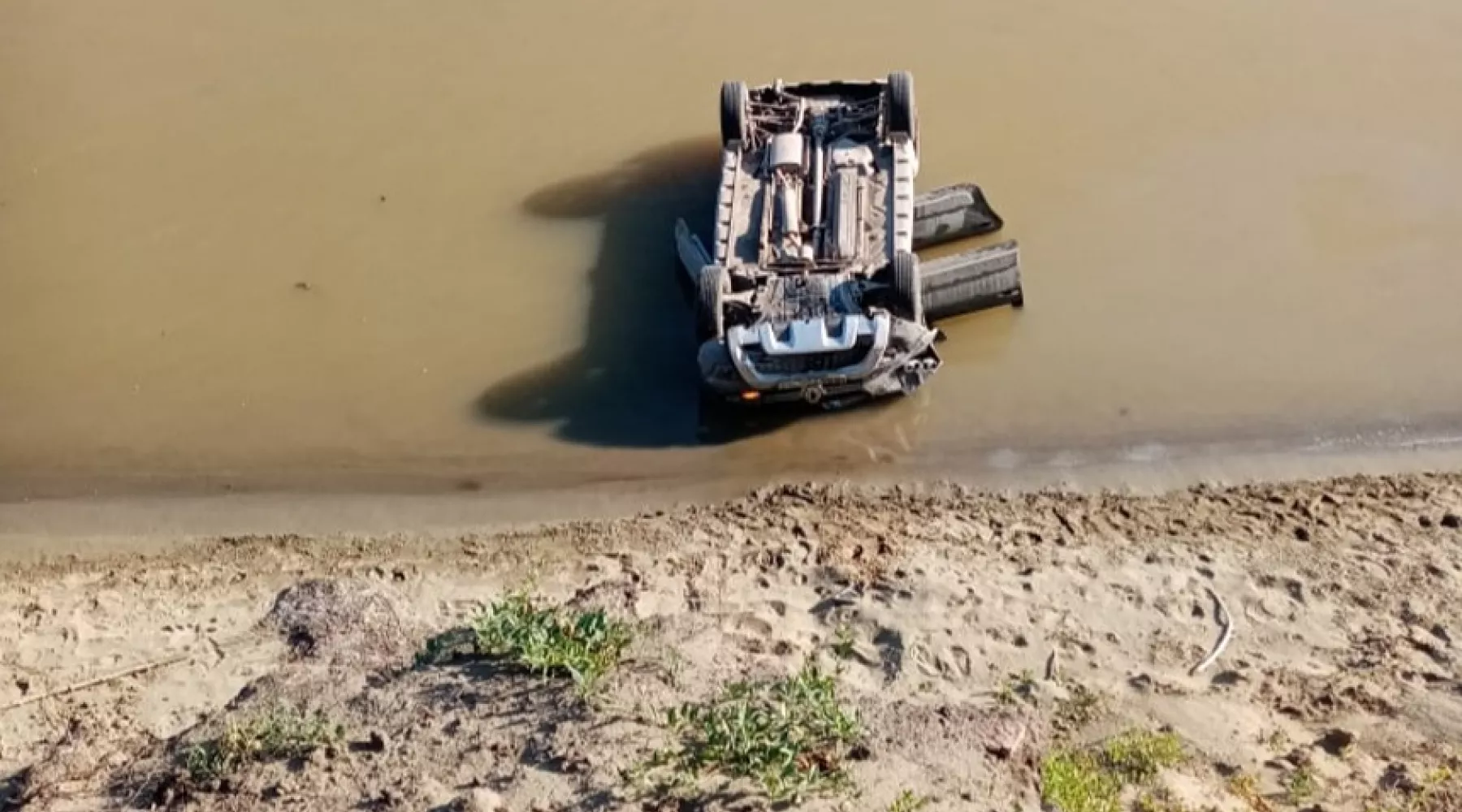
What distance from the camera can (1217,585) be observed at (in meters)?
10.3

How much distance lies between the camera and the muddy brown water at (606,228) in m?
12.5

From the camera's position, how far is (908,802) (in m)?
7.84

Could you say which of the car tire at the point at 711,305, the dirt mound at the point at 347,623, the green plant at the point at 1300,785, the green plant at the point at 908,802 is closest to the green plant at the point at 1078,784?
the green plant at the point at 908,802

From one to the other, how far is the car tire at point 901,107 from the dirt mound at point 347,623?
5.45 metres

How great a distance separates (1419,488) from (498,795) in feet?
22.1

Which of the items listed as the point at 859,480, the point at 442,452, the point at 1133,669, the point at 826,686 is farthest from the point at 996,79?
the point at 826,686

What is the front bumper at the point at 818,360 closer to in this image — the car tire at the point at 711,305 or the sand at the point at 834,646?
the car tire at the point at 711,305

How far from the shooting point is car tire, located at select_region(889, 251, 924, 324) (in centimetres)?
1200

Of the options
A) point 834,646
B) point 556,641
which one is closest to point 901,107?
point 834,646

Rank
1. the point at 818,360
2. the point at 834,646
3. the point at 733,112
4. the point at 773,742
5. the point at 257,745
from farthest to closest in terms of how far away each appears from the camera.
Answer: the point at 733,112 < the point at 818,360 < the point at 834,646 < the point at 257,745 < the point at 773,742

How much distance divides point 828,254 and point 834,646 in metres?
3.74

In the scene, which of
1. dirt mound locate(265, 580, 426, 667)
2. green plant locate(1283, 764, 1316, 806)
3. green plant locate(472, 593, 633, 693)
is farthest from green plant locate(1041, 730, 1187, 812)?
dirt mound locate(265, 580, 426, 667)

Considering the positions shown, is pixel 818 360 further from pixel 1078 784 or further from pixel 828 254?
pixel 1078 784

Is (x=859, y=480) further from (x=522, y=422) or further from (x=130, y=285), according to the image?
(x=130, y=285)
